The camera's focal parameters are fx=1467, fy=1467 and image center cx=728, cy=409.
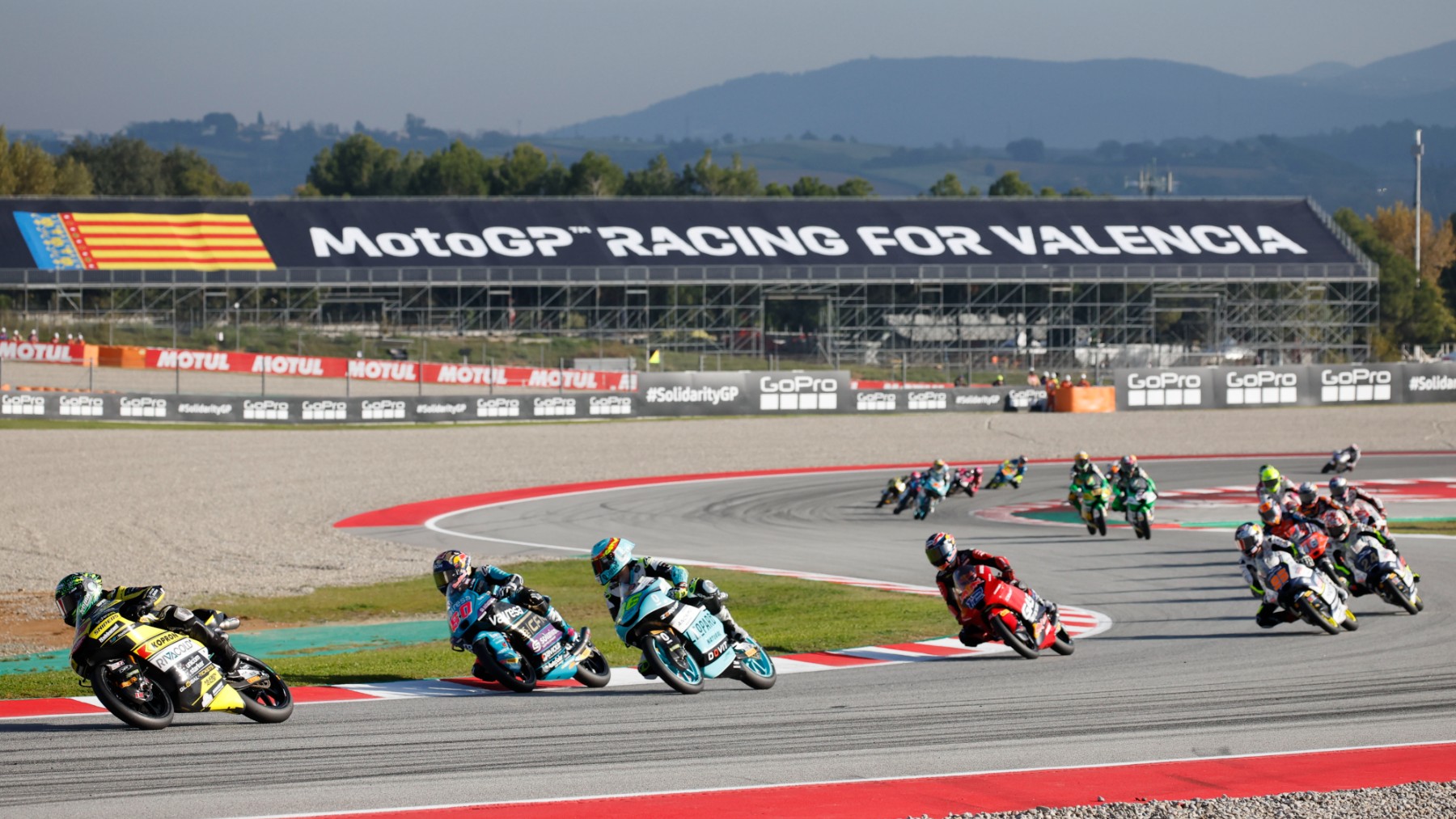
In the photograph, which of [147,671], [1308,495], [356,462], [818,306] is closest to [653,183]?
[818,306]

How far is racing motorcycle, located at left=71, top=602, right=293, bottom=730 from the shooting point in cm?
998

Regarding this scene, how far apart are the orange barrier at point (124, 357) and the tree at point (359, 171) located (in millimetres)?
77022

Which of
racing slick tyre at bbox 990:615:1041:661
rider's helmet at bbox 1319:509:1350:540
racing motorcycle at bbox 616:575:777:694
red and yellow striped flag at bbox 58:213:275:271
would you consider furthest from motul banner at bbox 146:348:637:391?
racing motorcycle at bbox 616:575:777:694

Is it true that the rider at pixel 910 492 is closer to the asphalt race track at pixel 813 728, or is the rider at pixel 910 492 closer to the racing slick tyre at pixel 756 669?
the asphalt race track at pixel 813 728

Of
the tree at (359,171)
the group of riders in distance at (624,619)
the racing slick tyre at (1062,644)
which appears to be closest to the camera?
the group of riders in distance at (624,619)

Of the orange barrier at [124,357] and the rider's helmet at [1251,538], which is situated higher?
the orange barrier at [124,357]

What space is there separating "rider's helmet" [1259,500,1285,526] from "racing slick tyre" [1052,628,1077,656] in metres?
3.71

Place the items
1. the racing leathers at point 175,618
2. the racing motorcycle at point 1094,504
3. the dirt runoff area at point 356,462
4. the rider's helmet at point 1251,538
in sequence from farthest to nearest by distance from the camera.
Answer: the racing motorcycle at point 1094,504 → the dirt runoff area at point 356,462 → the rider's helmet at point 1251,538 → the racing leathers at point 175,618

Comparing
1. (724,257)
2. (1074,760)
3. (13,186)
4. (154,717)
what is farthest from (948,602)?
(13,186)

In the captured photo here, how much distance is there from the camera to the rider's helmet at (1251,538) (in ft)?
48.4

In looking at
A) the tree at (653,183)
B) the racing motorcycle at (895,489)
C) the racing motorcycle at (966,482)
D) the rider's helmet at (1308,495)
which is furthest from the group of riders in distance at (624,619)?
the tree at (653,183)

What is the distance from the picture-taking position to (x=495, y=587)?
39.2ft

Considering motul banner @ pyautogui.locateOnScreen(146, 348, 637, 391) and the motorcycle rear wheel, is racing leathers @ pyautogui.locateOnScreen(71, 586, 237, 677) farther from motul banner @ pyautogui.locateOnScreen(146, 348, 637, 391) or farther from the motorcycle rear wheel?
motul banner @ pyautogui.locateOnScreen(146, 348, 637, 391)

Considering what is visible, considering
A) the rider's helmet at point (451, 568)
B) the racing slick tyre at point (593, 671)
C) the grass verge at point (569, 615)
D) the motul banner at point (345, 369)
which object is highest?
the motul banner at point (345, 369)
